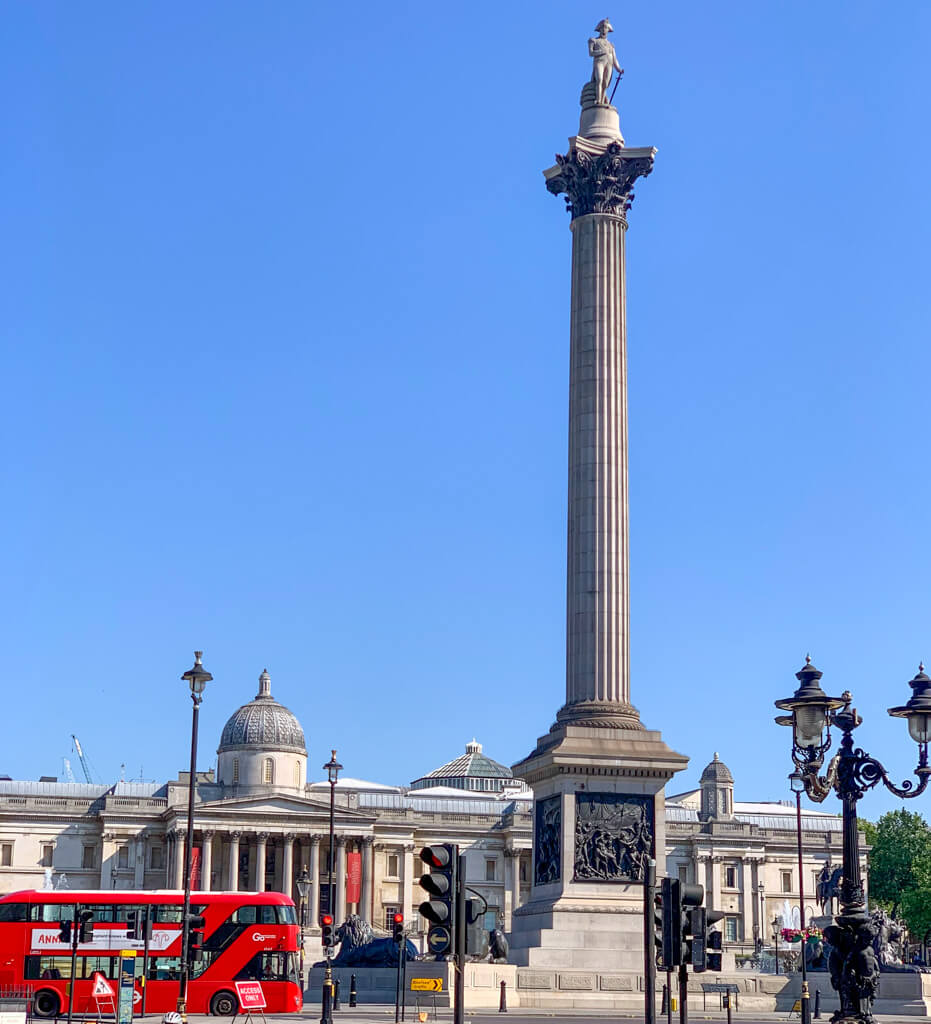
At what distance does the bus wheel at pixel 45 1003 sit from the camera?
50406 mm

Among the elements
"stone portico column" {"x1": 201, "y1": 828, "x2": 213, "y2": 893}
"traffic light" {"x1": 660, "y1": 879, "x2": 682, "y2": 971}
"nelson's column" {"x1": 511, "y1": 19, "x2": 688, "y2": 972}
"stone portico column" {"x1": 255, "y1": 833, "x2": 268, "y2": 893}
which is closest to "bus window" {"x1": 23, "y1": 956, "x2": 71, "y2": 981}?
"nelson's column" {"x1": 511, "y1": 19, "x2": 688, "y2": 972}

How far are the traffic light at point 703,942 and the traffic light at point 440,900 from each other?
4.44m

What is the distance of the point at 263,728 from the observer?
503 feet

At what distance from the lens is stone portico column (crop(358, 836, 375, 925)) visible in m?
152

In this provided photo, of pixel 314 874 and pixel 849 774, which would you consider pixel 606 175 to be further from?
pixel 314 874

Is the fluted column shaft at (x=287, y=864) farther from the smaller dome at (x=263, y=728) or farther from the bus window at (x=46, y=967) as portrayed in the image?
the bus window at (x=46, y=967)

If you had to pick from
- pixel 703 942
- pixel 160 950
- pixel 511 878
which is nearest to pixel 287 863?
pixel 511 878

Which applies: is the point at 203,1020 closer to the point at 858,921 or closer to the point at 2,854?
the point at 858,921

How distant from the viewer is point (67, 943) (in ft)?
164

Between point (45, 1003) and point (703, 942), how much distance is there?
32.0m

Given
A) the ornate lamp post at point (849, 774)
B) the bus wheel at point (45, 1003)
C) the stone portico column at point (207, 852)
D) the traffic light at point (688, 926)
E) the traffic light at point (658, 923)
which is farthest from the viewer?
the stone portico column at point (207, 852)

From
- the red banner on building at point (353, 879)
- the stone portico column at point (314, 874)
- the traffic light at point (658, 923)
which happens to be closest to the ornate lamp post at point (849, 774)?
the traffic light at point (658, 923)

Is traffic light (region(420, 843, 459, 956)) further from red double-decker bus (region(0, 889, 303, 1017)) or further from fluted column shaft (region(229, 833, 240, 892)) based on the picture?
fluted column shaft (region(229, 833, 240, 892))

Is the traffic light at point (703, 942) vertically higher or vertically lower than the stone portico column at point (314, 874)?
higher
